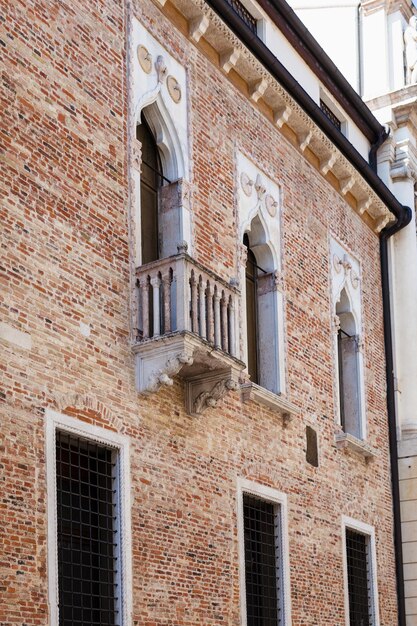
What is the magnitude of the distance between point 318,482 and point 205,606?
3850 mm

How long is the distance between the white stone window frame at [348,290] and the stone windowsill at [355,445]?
0.82ft

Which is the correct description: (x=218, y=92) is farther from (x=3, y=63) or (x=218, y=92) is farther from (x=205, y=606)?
(x=205, y=606)

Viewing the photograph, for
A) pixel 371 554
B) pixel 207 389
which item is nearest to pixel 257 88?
pixel 207 389

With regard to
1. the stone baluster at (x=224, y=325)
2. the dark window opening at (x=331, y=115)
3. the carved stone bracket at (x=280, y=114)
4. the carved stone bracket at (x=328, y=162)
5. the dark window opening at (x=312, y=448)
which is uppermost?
the dark window opening at (x=331, y=115)

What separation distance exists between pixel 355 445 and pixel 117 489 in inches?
257

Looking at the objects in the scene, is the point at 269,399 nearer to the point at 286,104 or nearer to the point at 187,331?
the point at 187,331

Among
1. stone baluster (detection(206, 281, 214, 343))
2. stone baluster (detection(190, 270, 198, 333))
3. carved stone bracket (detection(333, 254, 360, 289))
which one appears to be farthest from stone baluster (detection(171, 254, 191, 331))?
carved stone bracket (detection(333, 254, 360, 289))

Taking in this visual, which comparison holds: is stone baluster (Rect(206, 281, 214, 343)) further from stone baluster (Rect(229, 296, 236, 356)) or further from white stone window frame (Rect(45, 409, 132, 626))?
white stone window frame (Rect(45, 409, 132, 626))

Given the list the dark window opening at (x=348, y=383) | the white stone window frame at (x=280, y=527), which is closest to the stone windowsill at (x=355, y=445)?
the dark window opening at (x=348, y=383)

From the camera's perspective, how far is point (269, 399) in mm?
15156

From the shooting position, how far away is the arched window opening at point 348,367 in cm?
1886

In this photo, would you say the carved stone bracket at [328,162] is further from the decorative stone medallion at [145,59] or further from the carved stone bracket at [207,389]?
the carved stone bracket at [207,389]

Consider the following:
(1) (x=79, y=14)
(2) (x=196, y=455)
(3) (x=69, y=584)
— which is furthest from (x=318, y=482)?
(1) (x=79, y=14)

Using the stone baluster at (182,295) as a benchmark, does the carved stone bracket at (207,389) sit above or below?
below
